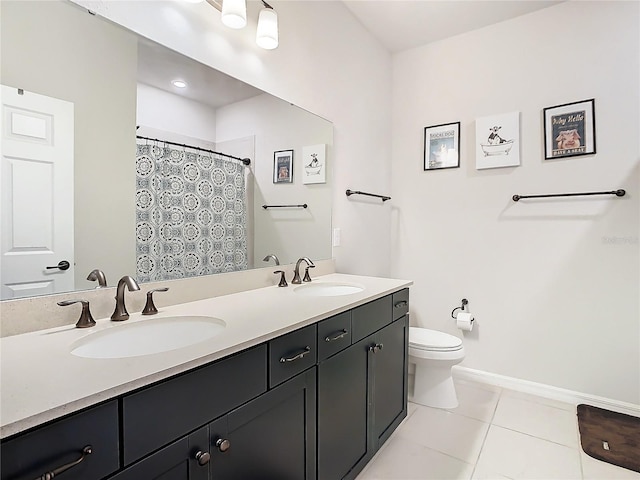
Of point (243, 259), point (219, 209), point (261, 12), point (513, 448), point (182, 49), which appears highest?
point (261, 12)

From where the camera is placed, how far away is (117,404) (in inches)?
26.2

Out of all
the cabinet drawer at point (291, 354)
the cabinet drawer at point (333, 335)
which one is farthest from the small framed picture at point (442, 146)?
the cabinet drawer at point (291, 354)

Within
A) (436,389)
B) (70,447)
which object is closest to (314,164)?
(436,389)

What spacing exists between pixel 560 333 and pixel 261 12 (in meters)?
2.69

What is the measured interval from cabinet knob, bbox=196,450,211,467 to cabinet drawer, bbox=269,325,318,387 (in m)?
0.26

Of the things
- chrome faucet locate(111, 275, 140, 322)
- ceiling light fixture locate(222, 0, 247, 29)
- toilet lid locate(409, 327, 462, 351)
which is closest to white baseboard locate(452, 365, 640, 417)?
toilet lid locate(409, 327, 462, 351)

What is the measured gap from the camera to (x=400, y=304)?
75.2 inches

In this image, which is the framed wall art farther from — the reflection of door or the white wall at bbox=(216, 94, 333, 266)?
the reflection of door

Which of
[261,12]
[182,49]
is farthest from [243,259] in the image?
[261,12]

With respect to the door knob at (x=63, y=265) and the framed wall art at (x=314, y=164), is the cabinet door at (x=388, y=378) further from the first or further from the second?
the door knob at (x=63, y=265)

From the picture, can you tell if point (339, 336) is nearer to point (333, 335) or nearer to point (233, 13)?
point (333, 335)

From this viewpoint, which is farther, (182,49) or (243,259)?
(243,259)

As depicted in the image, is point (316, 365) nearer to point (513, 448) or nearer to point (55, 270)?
point (55, 270)

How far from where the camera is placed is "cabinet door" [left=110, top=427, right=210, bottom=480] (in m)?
0.70
